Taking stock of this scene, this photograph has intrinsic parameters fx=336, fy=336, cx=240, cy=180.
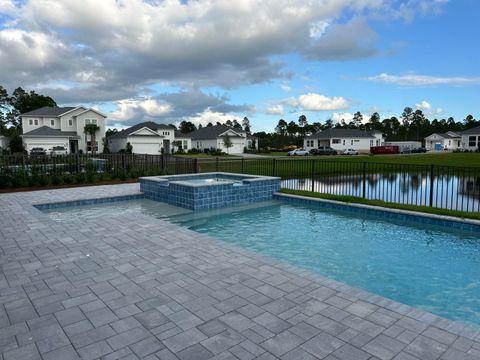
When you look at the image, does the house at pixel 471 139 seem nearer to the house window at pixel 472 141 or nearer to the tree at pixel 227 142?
the house window at pixel 472 141

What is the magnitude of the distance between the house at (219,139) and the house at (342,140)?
12683mm

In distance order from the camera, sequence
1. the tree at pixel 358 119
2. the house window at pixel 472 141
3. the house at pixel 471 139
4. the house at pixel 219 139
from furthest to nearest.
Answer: the tree at pixel 358 119, the house window at pixel 472 141, the house at pixel 471 139, the house at pixel 219 139

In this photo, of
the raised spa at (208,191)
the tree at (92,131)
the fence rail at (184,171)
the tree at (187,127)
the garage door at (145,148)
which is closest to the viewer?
the raised spa at (208,191)

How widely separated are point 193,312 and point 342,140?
56960 mm

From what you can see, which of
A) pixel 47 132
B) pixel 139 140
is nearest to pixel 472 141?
pixel 139 140

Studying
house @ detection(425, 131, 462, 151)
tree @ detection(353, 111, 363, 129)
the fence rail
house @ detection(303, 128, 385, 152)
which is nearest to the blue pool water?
the fence rail

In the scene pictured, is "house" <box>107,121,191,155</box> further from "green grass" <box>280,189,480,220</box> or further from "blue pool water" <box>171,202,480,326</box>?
"blue pool water" <box>171,202,480,326</box>

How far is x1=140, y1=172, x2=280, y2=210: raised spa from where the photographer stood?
9406 millimetres

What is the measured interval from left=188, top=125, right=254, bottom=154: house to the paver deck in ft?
153

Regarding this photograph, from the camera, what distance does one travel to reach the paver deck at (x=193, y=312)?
2.67m

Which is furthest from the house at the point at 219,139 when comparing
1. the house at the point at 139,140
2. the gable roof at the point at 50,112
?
the gable roof at the point at 50,112

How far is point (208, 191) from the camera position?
9.53 meters

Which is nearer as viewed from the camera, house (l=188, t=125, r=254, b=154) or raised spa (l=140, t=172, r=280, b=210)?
raised spa (l=140, t=172, r=280, b=210)

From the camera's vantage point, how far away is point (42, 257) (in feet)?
16.2
